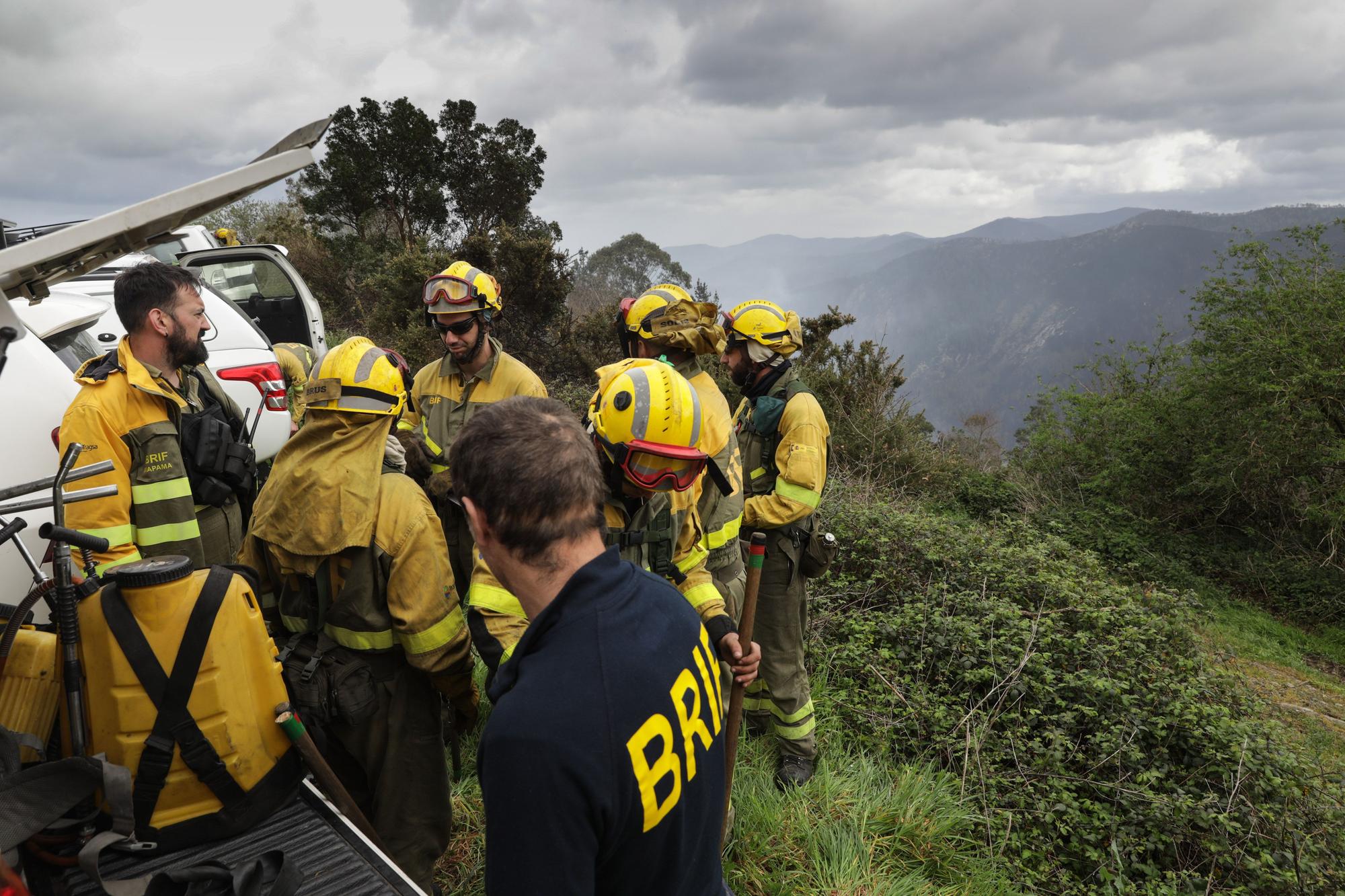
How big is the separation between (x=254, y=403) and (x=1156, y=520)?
15.9m

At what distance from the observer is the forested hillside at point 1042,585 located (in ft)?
12.1

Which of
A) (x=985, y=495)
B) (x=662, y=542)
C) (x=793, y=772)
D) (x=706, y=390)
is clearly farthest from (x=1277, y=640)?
(x=662, y=542)

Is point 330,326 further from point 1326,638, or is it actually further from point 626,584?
point 1326,638

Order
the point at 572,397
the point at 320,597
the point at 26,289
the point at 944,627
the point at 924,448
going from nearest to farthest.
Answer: the point at 26,289, the point at 320,597, the point at 944,627, the point at 572,397, the point at 924,448

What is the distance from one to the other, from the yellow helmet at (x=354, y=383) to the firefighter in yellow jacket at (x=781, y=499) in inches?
82.1

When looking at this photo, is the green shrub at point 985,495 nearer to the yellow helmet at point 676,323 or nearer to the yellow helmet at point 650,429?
the yellow helmet at point 676,323

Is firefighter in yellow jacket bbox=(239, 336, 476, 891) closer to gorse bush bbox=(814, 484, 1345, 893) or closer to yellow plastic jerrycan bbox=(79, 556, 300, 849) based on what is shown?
yellow plastic jerrycan bbox=(79, 556, 300, 849)

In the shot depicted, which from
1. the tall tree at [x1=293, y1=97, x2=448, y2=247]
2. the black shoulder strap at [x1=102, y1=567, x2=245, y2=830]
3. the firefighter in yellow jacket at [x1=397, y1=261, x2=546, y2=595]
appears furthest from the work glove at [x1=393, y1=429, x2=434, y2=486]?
the tall tree at [x1=293, y1=97, x2=448, y2=247]

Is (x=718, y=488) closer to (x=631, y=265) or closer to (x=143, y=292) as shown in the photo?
(x=143, y=292)

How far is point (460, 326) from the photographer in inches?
156

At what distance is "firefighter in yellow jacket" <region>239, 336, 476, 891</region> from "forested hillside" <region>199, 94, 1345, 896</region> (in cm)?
71

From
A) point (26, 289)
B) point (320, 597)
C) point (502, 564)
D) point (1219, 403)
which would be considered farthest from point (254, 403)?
point (1219, 403)

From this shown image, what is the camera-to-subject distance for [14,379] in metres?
3.10

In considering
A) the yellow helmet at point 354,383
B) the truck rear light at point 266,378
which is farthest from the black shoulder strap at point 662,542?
the truck rear light at point 266,378
